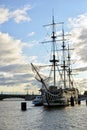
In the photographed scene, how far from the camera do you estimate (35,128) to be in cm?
5988

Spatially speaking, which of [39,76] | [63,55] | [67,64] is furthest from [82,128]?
[67,64]

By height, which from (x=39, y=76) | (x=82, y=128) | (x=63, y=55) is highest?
(x=63, y=55)

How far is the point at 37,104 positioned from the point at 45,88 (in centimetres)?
2531

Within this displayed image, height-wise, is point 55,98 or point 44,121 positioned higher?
point 55,98

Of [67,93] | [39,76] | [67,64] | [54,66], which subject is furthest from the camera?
[67,64]

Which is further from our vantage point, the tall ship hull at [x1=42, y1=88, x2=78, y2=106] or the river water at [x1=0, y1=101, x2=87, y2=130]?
the tall ship hull at [x1=42, y1=88, x2=78, y2=106]

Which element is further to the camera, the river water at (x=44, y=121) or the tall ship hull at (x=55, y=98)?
the tall ship hull at (x=55, y=98)

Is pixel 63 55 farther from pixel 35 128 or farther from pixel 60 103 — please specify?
pixel 35 128

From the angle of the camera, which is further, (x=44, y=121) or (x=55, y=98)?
(x=55, y=98)

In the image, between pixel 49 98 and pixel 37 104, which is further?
pixel 37 104

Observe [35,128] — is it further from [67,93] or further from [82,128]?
[67,93]

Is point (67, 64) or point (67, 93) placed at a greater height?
point (67, 64)

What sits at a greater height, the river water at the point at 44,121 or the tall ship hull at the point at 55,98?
the tall ship hull at the point at 55,98

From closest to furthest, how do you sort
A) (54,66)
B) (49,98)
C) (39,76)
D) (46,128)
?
(46,128) → (39,76) → (49,98) → (54,66)
